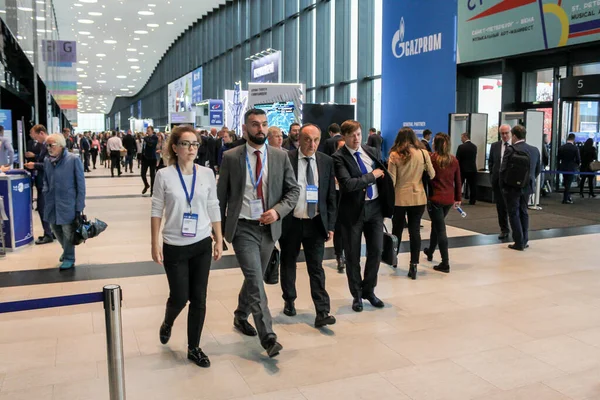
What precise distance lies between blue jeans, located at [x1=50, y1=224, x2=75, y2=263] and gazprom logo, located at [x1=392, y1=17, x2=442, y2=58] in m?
6.48

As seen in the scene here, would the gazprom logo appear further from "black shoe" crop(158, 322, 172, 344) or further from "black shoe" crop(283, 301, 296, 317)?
"black shoe" crop(158, 322, 172, 344)

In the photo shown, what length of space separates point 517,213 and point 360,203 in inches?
135

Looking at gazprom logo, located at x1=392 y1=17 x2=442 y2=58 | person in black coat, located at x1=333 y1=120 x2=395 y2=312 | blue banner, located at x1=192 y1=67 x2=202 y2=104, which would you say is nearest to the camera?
person in black coat, located at x1=333 y1=120 x2=395 y2=312

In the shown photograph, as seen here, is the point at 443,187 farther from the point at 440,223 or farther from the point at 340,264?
the point at 340,264

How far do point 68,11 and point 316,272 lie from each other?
87.3ft

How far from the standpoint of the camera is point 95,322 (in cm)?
439

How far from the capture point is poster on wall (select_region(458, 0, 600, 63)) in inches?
451

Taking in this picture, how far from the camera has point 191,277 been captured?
11.4 ft

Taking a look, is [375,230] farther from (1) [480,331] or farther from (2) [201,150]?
(2) [201,150]

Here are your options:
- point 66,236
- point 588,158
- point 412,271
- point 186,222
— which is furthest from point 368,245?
point 588,158

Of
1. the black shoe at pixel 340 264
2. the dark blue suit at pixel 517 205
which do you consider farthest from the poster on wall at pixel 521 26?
the black shoe at pixel 340 264

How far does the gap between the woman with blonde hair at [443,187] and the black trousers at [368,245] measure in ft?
4.89

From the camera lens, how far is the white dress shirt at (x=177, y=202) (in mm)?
3299

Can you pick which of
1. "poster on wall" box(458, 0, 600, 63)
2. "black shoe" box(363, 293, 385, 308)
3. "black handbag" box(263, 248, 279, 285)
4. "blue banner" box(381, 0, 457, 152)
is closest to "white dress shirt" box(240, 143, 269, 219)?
"black handbag" box(263, 248, 279, 285)
